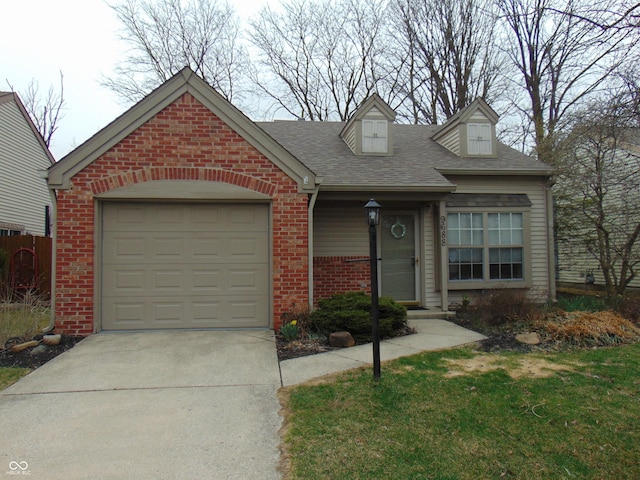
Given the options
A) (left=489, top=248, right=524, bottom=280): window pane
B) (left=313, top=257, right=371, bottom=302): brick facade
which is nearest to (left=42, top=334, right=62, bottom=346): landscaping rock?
(left=313, top=257, right=371, bottom=302): brick facade

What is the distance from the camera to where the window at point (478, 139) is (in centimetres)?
1089

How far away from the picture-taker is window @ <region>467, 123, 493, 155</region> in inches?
429

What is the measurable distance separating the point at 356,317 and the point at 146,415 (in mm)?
3588

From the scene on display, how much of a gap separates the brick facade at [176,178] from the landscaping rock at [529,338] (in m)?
3.54

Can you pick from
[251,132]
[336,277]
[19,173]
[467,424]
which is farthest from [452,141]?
[19,173]

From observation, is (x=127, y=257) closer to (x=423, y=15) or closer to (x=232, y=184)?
(x=232, y=184)

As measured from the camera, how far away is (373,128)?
10.9 metres

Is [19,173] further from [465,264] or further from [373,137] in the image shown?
[465,264]

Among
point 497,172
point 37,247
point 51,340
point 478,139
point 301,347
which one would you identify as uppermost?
point 478,139

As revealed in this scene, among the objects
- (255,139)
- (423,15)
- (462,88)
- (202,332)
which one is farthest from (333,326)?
(423,15)

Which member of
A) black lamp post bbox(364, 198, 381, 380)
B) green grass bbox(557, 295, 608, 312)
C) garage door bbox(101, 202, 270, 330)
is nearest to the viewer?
A: black lamp post bbox(364, 198, 381, 380)

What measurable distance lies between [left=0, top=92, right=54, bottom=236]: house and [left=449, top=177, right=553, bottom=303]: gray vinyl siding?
45.1 ft

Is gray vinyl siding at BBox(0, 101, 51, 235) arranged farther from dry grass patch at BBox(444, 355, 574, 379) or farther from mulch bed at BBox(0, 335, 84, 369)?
dry grass patch at BBox(444, 355, 574, 379)

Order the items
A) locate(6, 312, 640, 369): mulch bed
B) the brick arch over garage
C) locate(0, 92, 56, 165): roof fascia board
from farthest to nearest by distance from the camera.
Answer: locate(0, 92, 56, 165): roof fascia board < the brick arch over garage < locate(6, 312, 640, 369): mulch bed
